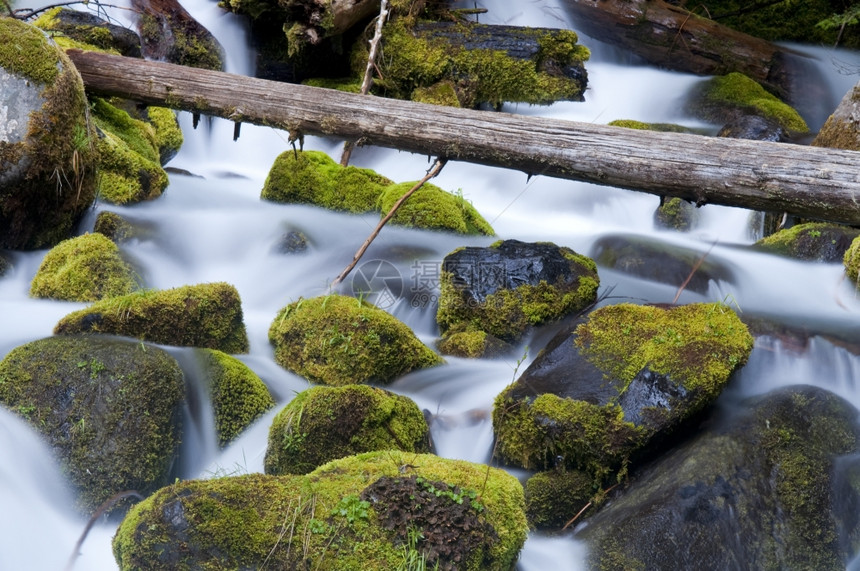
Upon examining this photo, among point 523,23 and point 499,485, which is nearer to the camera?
point 499,485

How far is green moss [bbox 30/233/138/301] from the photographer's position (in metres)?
5.35

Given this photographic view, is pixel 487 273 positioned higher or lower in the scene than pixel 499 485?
lower

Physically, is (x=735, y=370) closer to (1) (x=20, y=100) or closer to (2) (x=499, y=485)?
(2) (x=499, y=485)

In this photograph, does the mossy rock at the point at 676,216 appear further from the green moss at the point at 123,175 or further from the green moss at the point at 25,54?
the green moss at the point at 25,54

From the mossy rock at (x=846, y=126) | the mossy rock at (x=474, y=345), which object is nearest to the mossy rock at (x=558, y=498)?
the mossy rock at (x=474, y=345)

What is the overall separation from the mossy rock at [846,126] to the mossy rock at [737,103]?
1.93m

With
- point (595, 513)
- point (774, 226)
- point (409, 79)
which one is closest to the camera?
point (595, 513)

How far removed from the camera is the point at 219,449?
432cm

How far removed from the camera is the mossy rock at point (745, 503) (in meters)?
3.63

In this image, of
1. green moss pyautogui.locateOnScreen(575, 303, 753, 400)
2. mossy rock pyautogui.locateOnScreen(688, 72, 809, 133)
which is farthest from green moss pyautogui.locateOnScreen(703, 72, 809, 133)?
green moss pyautogui.locateOnScreen(575, 303, 753, 400)

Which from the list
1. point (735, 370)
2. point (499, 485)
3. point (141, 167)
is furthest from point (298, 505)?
point (141, 167)

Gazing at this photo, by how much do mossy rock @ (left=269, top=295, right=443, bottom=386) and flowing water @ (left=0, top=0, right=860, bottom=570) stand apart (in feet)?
0.36

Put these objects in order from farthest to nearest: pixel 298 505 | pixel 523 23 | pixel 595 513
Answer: pixel 523 23, pixel 595 513, pixel 298 505

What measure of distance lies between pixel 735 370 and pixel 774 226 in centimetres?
375
